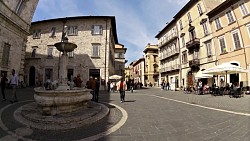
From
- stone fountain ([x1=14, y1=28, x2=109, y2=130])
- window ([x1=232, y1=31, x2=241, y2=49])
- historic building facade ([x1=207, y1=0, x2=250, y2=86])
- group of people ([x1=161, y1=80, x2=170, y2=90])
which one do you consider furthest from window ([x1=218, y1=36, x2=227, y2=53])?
stone fountain ([x1=14, y1=28, x2=109, y2=130])

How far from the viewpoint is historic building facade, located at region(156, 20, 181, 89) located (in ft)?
107

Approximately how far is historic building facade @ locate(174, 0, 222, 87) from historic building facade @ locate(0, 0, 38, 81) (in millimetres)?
24279

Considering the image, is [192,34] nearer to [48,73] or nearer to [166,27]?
[166,27]

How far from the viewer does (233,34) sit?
19.2 metres

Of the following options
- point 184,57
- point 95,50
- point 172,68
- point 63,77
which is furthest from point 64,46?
point 172,68

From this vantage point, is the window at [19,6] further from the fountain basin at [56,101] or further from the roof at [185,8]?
the roof at [185,8]

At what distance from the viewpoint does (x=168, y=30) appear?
123 feet

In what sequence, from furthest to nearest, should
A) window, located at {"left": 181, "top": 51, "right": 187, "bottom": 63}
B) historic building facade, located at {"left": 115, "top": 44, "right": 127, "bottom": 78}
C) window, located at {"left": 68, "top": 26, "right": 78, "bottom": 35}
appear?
historic building facade, located at {"left": 115, "top": 44, "right": 127, "bottom": 78} < window, located at {"left": 181, "top": 51, "right": 187, "bottom": 63} < window, located at {"left": 68, "top": 26, "right": 78, "bottom": 35}

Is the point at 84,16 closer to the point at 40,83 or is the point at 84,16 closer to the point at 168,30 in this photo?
the point at 40,83

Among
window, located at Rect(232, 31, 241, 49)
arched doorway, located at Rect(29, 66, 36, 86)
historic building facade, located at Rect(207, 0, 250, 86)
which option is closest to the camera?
historic building facade, located at Rect(207, 0, 250, 86)

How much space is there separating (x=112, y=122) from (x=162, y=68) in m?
37.1

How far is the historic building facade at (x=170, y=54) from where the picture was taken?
107ft

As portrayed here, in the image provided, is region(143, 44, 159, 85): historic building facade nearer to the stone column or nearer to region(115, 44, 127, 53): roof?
region(115, 44, 127, 53): roof

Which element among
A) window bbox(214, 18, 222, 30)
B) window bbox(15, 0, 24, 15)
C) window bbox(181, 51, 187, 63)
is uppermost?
window bbox(15, 0, 24, 15)
